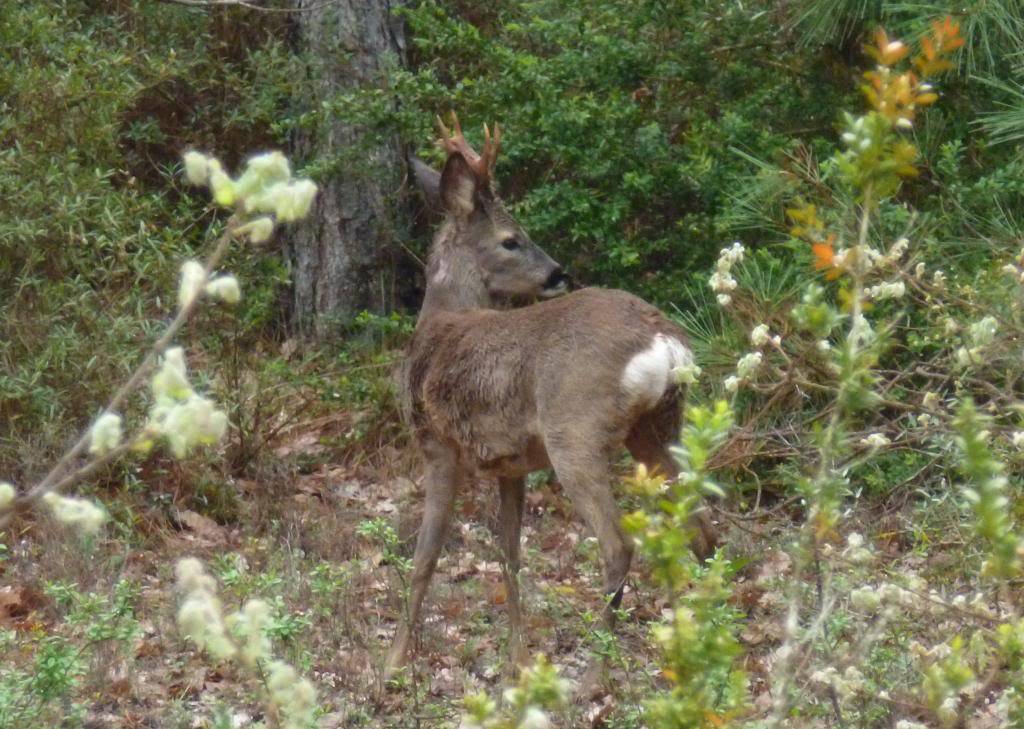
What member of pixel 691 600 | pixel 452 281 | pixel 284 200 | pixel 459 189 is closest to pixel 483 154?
pixel 459 189

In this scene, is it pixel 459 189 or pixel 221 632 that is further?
pixel 459 189

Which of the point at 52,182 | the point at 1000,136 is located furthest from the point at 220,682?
the point at 1000,136

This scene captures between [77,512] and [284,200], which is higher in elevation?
[284,200]

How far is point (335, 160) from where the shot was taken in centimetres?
899

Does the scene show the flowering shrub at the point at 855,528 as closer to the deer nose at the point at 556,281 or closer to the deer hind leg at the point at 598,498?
the deer hind leg at the point at 598,498

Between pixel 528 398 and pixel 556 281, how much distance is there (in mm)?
1418

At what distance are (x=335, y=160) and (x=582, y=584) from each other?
3232 millimetres

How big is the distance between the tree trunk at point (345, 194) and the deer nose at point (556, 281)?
87.1 inches

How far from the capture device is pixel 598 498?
19.5ft

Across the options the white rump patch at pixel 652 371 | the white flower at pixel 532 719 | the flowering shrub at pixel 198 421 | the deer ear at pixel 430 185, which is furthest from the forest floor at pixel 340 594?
the flowering shrub at pixel 198 421

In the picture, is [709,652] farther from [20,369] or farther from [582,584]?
[20,369]

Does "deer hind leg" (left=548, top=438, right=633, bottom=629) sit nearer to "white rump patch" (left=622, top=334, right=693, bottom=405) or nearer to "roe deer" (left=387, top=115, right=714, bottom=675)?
"roe deer" (left=387, top=115, right=714, bottom=675)

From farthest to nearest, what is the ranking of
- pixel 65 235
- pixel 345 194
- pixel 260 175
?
pixel 345 194 → pixel 65 235 → pixel 260 175

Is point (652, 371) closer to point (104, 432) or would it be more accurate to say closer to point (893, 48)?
point (893, 48)
